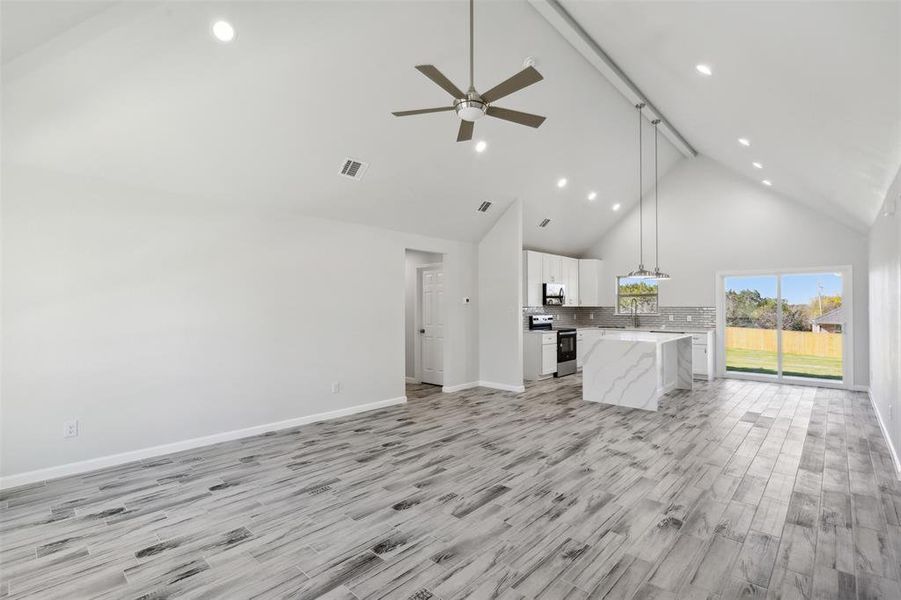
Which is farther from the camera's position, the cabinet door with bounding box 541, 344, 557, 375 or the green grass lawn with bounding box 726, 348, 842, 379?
the cabinet door with bounding box 541, 344, 557, 375

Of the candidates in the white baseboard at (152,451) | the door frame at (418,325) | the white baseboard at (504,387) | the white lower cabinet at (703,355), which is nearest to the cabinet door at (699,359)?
the white lower cabinet at (703,355)

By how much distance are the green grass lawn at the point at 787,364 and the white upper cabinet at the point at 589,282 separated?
272 centimetres

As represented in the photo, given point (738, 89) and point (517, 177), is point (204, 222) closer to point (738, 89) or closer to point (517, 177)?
point (517, 177)

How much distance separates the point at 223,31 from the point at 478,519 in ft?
12.5

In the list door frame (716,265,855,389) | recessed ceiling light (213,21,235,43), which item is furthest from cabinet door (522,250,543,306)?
recessed ceiling light (213,21,235,43)

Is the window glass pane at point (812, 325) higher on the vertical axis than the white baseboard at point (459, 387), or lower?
higher

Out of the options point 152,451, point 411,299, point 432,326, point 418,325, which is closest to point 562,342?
point 432,326

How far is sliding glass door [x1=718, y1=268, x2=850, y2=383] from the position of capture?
722cm

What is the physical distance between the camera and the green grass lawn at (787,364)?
7305 mm

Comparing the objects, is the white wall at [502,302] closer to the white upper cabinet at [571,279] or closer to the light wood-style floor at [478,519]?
the light wood-style floor at [478,519]

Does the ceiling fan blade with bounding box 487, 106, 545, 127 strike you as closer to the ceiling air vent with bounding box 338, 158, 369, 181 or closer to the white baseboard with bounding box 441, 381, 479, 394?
the ceiling air vent with bounding box 338, 158, 369, 181

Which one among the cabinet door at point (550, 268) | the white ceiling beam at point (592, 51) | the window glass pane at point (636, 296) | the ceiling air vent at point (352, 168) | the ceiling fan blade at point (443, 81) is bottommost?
the window glass pane at point (636, 296)

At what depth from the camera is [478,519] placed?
2.88m

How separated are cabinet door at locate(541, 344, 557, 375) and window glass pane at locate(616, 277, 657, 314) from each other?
229 centimetres
